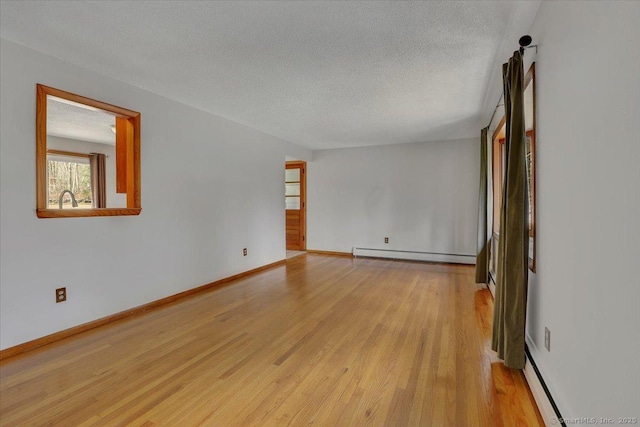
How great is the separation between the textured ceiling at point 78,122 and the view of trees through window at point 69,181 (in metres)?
0.59

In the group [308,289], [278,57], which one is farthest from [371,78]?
[308,289]

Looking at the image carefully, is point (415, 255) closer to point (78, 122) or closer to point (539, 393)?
point (539, 393)

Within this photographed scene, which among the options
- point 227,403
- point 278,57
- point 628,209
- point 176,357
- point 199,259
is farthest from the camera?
point 199,259

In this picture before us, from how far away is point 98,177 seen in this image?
6.20 metres

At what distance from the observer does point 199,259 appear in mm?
4004

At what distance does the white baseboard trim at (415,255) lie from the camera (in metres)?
5.71

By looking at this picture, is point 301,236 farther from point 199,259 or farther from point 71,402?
point 71,402

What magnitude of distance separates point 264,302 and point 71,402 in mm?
1947

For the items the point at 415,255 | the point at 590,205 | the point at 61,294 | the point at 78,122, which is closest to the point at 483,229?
the point at 415,255

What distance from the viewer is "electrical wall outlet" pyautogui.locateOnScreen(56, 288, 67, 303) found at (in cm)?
262

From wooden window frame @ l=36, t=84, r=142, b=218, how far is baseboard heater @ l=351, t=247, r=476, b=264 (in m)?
4.43

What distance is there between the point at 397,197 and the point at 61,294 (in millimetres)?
5306

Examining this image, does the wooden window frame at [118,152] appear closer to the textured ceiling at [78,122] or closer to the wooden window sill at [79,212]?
the wooden window sill at [79,212]

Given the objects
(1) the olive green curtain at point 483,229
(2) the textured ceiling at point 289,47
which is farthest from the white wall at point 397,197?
(2) the textured ceiling at point 289,47
